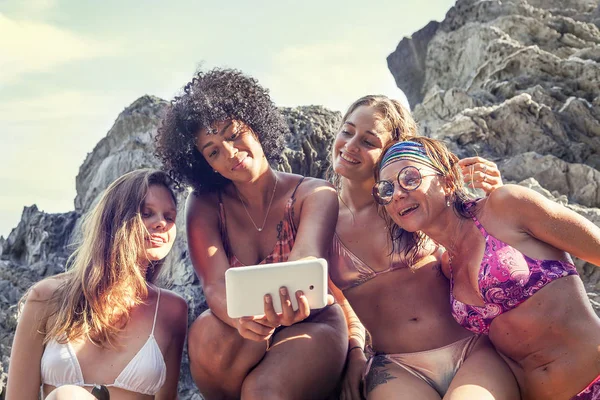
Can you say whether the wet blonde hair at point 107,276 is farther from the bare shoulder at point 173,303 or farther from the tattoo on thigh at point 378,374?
the tattoo on thigh at point 378,374

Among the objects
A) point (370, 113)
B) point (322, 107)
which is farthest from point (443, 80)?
point (370, 113)

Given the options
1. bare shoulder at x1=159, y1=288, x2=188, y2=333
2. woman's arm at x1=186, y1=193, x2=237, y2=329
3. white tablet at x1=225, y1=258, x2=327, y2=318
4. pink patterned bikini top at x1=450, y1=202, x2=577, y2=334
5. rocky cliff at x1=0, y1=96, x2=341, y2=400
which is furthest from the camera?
rocky cliff at x1=0, y1=96, x2=341, y2=400

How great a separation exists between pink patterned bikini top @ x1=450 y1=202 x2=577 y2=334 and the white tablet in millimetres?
910

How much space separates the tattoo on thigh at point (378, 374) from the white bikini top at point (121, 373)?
1217mm

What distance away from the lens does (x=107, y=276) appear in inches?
141

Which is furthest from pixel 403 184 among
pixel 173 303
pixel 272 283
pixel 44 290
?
pixel 44 290

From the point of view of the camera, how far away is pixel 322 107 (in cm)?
708

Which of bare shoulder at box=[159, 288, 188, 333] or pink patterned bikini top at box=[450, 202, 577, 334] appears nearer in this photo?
pink patterned bikini top at box=[450, 202, 577, 334]

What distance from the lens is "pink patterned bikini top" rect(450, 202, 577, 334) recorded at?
3.00 m

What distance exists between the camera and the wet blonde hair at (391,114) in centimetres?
381

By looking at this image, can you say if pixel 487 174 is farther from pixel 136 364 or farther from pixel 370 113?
pixel 136 364

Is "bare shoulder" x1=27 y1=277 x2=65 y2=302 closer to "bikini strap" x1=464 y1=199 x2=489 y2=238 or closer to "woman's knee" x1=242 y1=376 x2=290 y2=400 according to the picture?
"woman's knee" x1=242 y1=376 x2=290 y2=400

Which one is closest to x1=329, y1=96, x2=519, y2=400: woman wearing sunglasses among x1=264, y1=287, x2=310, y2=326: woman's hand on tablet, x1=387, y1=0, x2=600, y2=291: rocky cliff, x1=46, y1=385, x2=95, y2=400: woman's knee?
x1=264, y1=287, x2=310, y2=326: woman's hand on tablet

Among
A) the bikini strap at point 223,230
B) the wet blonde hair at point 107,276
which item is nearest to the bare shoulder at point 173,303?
the wet blonde hair at point 107,276
